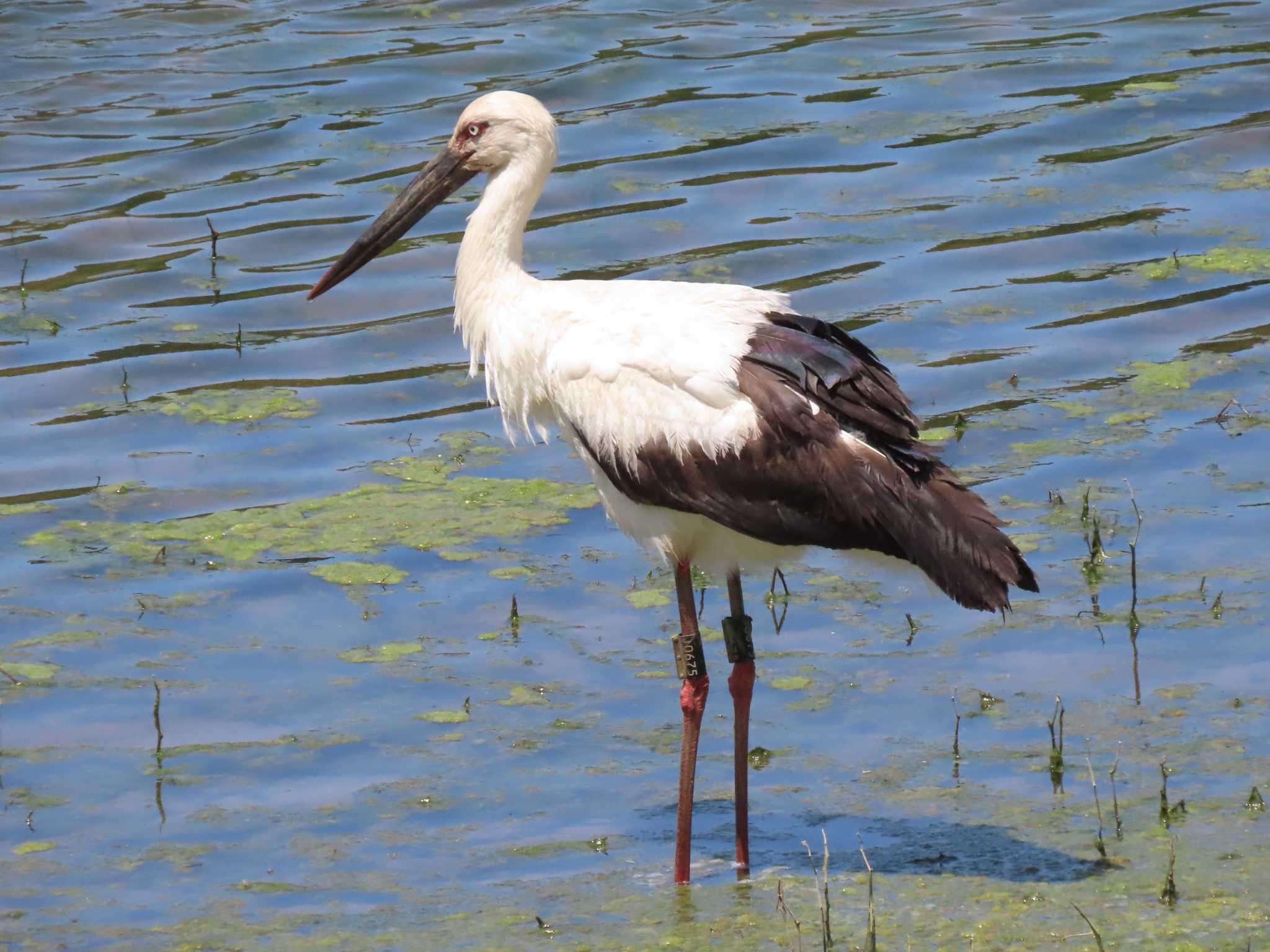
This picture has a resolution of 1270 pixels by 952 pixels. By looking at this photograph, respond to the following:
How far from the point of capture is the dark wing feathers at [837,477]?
578 centimetres

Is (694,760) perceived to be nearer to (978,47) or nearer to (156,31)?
(978,47)

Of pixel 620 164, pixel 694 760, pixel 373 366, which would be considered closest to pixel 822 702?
pixel 694 760

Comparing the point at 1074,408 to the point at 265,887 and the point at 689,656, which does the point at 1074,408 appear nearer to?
the point at 689,656

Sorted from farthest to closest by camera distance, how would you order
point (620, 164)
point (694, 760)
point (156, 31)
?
point (156, 31) < point (620, 164) < point (694, 760)

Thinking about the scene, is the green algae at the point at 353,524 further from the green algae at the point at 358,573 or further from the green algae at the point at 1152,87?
the green algae at the point at 1152,87

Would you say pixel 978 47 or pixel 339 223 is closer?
pixel 339 223

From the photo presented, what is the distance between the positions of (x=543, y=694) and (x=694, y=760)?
3.57 feet

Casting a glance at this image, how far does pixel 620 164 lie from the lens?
1311cm

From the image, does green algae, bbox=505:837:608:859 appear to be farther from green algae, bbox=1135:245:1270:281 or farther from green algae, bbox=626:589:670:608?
green algae, bbox=1135:245:1270:281

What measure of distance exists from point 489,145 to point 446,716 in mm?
1962

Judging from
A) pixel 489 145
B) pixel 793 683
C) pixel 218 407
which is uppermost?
pixel 489 145

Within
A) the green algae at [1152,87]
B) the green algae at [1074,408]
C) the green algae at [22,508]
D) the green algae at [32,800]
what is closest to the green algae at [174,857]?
the green algae at [32,800]

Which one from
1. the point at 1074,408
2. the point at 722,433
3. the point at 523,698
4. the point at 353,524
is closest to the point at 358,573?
the point at 353,524

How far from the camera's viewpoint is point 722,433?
601 cm
